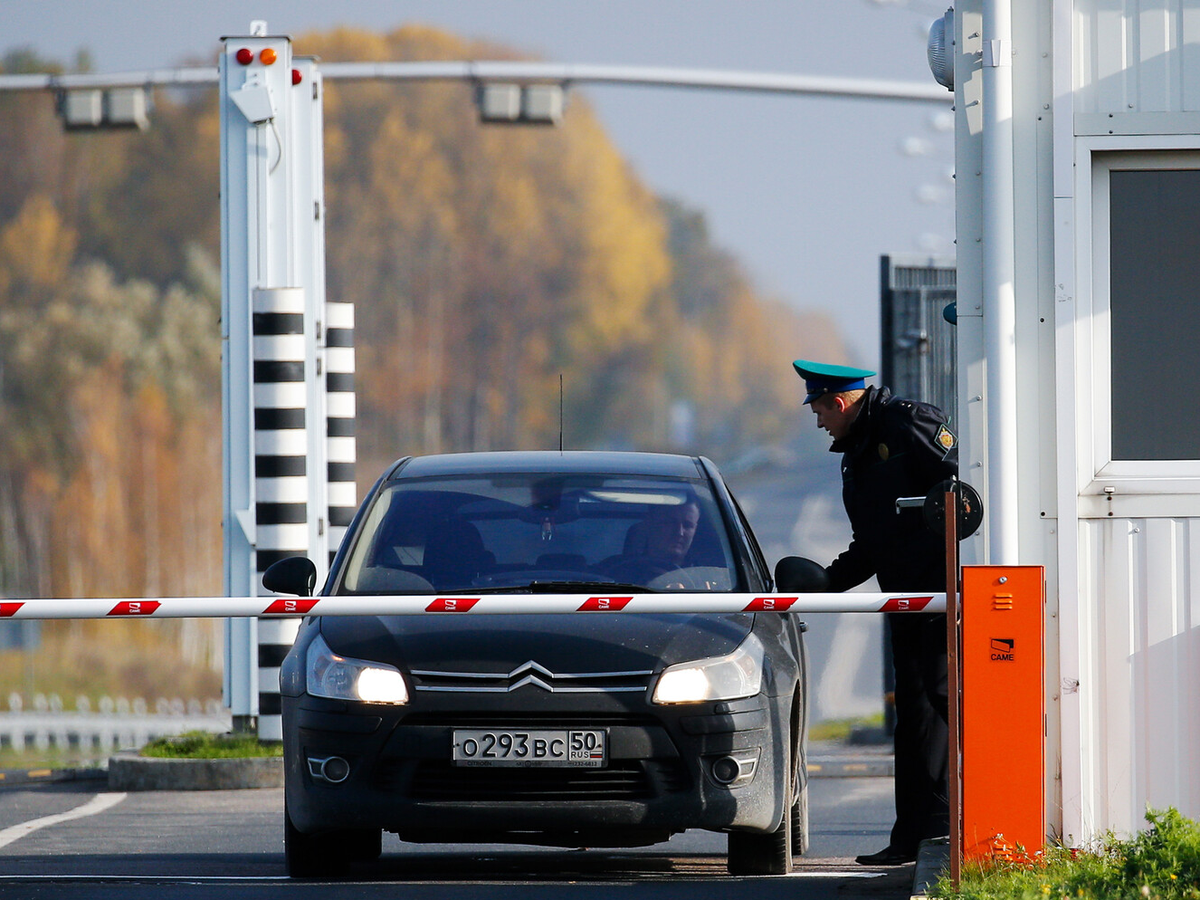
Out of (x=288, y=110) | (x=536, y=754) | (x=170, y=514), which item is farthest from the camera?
(x=170, y=514)

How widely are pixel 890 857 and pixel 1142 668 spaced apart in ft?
5.24

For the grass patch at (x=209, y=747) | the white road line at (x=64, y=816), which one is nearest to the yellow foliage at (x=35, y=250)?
the grass patch at (x=209, y=747)

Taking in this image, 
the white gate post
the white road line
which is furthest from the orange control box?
the white gate post

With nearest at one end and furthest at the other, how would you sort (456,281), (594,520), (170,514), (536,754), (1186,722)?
(1186,722) < (536,754) < (594,520) < (170,514) < (456,281)

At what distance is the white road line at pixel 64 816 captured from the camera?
9.06 m

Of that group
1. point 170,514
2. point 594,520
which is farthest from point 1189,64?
point 170,514

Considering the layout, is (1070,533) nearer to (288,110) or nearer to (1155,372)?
(1155,372)

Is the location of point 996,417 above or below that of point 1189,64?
below

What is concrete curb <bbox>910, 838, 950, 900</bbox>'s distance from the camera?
19.0ft

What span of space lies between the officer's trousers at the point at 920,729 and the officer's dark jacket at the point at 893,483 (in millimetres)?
223

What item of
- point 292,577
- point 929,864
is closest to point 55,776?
point 292,577

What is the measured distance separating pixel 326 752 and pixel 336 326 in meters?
7.14

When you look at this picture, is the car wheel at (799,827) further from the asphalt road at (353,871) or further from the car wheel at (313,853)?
the car wheel at (313,853)

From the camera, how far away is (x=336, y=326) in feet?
44.1
